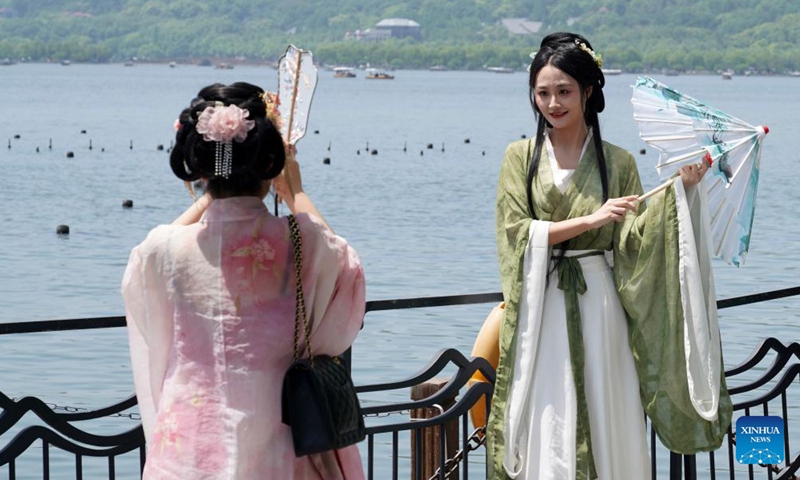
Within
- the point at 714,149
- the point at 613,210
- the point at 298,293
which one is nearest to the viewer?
the point at 298,293

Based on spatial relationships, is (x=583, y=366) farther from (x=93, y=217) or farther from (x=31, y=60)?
(x=31, y=60)

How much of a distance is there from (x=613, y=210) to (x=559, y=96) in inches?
18.4

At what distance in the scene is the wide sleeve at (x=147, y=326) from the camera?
364cm

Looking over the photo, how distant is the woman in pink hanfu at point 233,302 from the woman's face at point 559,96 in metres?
1.49

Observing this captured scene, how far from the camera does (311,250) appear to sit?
11.8 ft

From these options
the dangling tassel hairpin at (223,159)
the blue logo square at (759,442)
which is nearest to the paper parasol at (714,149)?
the blue logo square at (759,442)

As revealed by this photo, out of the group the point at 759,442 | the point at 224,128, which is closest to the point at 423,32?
the point at 759,442

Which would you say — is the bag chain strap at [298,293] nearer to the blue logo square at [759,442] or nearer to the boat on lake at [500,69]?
the blue logo square at [759,442]

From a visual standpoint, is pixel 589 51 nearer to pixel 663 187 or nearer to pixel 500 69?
pixel 663 187

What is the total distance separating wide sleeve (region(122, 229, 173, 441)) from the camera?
3.64 m

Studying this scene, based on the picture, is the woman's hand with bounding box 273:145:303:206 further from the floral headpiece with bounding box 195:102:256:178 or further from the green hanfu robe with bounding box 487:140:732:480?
the green hanfu robe with bounding box 487:140:732:480

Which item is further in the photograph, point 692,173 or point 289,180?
point 692,173

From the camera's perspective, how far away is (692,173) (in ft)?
16.1

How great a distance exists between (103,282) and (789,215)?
57.8ft
